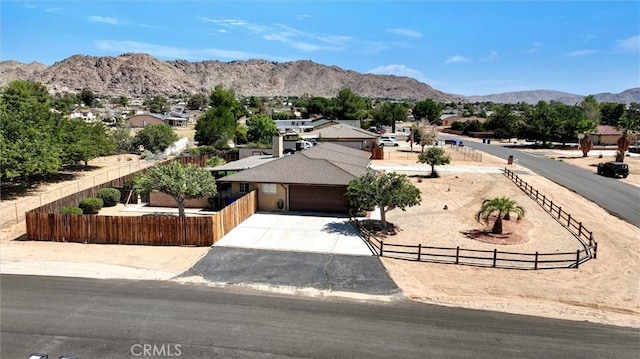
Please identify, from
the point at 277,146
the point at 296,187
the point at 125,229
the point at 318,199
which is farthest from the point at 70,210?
the point at 277,146

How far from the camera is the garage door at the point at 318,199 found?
29.3 m

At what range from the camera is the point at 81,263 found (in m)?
20.0

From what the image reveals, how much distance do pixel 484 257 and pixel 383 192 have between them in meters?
6.45

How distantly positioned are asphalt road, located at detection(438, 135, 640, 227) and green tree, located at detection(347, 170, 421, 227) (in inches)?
654

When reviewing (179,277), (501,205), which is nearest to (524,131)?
(501,205)

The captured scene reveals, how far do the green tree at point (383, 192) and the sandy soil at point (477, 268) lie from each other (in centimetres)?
210

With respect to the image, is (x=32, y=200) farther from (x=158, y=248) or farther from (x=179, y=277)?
(x=179, y=277)

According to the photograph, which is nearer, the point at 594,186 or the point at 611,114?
the point at 594,186

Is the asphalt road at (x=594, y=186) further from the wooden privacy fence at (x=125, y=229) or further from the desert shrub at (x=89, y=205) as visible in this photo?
the desert shrub at (x=89, y=205)

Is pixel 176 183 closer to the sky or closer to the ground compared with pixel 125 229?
closer to the sky

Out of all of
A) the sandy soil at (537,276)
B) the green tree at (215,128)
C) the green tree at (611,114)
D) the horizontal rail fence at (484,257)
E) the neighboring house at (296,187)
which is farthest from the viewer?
the green tree at (611,114)

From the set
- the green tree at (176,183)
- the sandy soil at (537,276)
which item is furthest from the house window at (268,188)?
the sandy soil at (537,276)

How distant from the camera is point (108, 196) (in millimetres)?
31500

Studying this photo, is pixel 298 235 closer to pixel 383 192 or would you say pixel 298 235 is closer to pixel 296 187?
pixel 383 192
